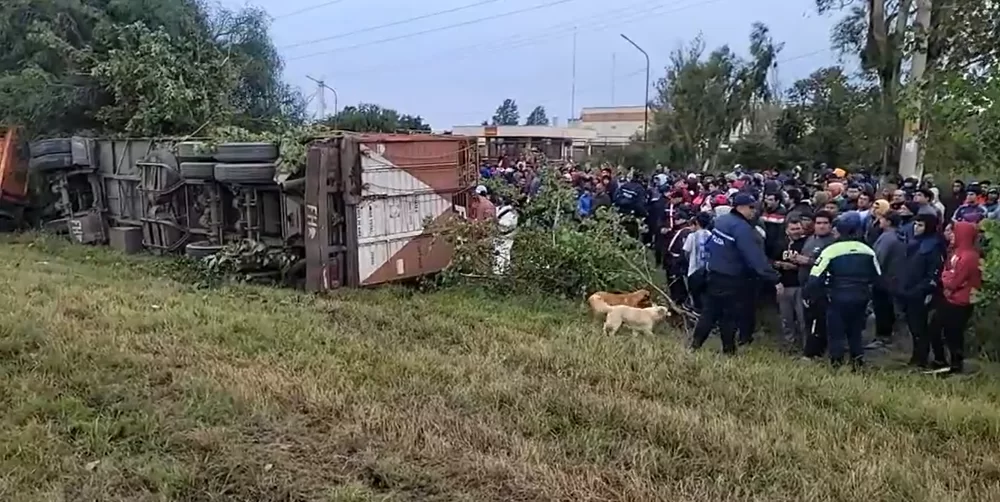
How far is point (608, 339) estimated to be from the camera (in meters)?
7.49

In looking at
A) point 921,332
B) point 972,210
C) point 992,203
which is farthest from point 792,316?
point 992,203

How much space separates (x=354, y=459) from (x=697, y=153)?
33850mm

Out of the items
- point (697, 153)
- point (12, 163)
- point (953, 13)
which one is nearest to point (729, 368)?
point (953, 13)

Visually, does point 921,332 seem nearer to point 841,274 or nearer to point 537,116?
point 841,274

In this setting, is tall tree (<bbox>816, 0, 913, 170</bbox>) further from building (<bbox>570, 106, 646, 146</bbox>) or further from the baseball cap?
building (<bbox>570, 106, 646, 146</bbox>)

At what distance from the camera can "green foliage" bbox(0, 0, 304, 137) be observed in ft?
48.2

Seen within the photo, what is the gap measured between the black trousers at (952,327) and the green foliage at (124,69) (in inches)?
426

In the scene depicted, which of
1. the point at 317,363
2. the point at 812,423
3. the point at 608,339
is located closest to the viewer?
the point at 812,423

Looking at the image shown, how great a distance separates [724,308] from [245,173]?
580 cm

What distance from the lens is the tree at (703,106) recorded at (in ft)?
120

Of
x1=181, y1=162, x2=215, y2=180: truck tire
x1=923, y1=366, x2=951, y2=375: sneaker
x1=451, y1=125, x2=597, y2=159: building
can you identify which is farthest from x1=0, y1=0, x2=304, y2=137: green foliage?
x1=451, y1=125, x2=597, y2=159: building

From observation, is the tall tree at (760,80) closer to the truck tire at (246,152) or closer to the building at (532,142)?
the building at (532,142)

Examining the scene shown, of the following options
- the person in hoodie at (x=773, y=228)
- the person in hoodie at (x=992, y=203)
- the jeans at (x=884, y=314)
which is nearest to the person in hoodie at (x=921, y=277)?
the jeans at (x=884, y=314)

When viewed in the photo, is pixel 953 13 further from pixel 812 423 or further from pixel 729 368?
pixel 812 423
